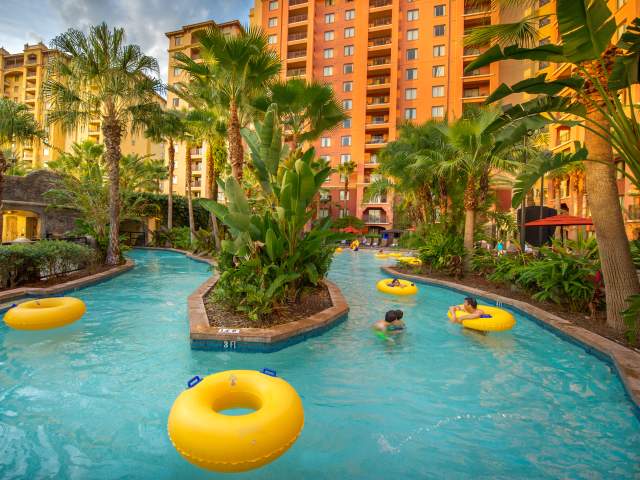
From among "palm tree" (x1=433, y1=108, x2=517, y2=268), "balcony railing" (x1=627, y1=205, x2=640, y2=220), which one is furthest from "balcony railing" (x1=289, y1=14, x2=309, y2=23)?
"balcony railing" (x1=627, y1=205, x2=640, y2=220)

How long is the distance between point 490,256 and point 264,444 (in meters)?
12.2

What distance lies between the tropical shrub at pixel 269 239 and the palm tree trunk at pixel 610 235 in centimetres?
516

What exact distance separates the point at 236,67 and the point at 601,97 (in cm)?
952

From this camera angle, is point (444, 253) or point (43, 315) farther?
point (444, 253)

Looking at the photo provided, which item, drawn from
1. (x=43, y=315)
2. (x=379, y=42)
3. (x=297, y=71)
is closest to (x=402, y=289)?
(x=43, y=315)

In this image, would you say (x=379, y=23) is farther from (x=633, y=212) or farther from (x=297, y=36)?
(x=633, y=212)

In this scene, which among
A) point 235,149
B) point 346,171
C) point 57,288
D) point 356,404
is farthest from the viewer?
point 346,171

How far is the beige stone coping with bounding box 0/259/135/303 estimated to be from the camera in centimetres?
841

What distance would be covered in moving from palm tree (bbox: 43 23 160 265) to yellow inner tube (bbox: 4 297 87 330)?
28.6 feet

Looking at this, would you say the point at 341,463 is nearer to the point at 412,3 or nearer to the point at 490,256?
the point at 490,256

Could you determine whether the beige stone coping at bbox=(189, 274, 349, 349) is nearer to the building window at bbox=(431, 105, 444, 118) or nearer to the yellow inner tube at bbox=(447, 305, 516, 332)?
the yellow inner tube at bbox=(447, 305, 516, 332)

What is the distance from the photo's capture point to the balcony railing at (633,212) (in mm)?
22125

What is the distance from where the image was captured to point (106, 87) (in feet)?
43.8

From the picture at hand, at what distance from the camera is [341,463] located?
323 centimetres
